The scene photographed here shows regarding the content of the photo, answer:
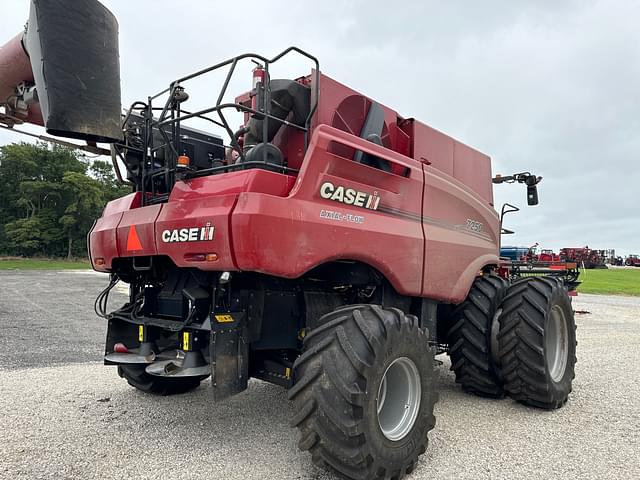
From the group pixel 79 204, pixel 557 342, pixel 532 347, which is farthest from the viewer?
pixel 79 204

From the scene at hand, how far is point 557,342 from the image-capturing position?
5.58 metres

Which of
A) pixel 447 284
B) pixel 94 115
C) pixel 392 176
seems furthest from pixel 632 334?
pixel 94 115

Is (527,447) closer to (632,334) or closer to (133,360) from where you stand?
(133,360)

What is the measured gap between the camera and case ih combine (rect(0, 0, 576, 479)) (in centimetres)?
321

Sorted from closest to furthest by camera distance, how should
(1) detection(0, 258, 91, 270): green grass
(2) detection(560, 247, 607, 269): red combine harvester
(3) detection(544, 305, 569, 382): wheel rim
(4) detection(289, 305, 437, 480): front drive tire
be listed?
(4) detection(289, 305, 437, 480): front drive tire
(3) detection(544, 305, 569, 382): wheel rim
(1) detection(0, 258, 91, 270): green grass
(2) detection(560, 247, 607, 269): red combine harvester

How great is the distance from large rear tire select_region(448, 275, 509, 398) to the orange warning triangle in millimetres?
3336

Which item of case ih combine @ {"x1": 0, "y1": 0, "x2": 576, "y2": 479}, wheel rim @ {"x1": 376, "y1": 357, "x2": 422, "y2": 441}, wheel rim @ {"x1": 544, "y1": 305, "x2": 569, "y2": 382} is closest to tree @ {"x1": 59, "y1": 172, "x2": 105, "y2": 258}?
case ih combine @ {"x1": 0, "y1": 0, "x2": 576, "y2": 479}

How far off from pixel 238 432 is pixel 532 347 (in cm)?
293

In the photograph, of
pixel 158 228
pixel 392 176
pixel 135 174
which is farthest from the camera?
pixel 135 174

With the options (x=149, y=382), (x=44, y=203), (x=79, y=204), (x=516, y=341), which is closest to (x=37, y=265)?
(x=79, y=204)

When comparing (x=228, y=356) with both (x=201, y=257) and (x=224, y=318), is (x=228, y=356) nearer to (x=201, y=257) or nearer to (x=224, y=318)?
(x=224, y=318)

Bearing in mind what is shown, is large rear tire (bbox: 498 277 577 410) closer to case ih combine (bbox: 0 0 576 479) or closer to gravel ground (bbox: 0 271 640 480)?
case ih combine (bbox: 0 0 576 479)

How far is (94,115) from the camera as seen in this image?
3361 mm

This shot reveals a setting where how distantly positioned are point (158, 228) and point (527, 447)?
338 cm
